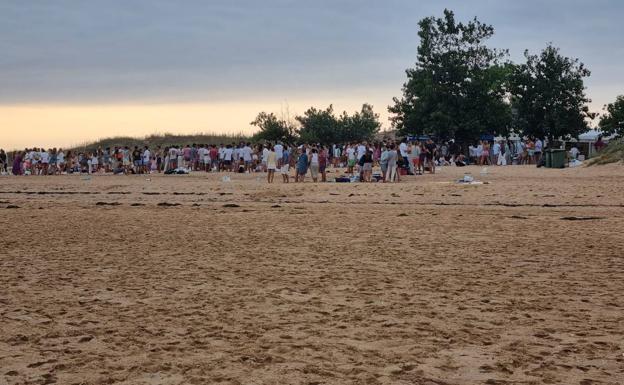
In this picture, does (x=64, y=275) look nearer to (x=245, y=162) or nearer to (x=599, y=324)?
(x=599, y=324)

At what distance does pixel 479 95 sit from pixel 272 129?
18.7 meters

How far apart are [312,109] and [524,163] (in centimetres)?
2670

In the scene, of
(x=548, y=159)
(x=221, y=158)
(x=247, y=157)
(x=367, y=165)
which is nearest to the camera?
(x=367, y=165)

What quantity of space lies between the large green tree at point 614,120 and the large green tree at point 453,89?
7.03m

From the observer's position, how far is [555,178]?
27.7 metres

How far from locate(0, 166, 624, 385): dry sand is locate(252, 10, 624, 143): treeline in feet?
131

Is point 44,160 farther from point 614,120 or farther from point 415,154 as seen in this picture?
point 614,120

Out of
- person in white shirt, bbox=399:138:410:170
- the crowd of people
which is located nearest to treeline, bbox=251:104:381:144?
the crowd of people

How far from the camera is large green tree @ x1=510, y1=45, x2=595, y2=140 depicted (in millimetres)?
57281

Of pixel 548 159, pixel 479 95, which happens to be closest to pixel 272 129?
pixel 479 95

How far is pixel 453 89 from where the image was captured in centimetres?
5609

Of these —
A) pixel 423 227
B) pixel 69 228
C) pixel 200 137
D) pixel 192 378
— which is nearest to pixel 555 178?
pixel 423 227

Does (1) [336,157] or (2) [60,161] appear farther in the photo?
(1) [336,157]

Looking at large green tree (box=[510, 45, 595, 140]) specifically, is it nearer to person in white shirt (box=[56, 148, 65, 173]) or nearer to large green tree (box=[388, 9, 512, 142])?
large green tree (box=[388, 9, 512, 142])
